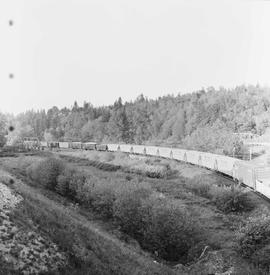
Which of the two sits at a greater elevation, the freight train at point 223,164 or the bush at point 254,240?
the freight train at point 223,164

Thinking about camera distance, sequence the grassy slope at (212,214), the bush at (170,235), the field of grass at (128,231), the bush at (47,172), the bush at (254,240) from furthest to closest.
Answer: the bush at (47,172) < the bush at (170,235) < the grassy slope at (212,214) < the bush at (254,240) < the field of grass at (128,231)

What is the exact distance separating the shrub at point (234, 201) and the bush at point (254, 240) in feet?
29.7

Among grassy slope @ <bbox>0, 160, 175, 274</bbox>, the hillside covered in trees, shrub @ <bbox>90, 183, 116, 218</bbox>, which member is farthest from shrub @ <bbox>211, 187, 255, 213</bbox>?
the hillside covered in trees

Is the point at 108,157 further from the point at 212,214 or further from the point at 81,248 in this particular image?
the point at 81,248

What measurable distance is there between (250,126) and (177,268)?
84041 millimetres

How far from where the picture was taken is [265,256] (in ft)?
60.1

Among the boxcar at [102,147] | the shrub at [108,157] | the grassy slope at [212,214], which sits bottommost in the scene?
the grassy slope at [212,214]

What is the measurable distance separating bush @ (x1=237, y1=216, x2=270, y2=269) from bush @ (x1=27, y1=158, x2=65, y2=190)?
69.2 ft

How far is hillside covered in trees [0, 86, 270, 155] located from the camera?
99688 mm

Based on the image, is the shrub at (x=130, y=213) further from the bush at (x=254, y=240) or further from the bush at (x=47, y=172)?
the bush at (x=47, y=172)

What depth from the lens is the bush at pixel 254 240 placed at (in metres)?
19.0

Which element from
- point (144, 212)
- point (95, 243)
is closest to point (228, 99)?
point (144, 212)

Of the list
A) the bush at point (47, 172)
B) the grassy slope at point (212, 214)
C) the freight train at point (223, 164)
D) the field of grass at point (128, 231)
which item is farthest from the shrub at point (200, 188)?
the bush at point (47, 172)

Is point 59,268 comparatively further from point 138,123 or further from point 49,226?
point 138,123
